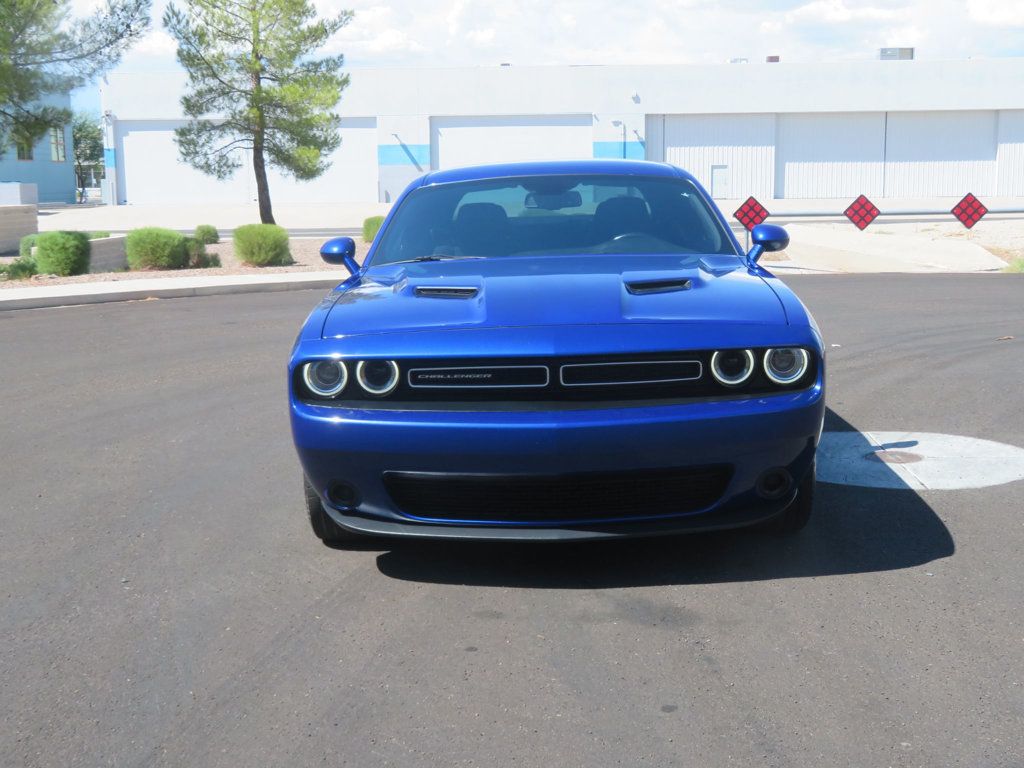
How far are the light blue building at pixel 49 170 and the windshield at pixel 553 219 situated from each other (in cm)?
6217

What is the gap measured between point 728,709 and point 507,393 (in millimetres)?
1303

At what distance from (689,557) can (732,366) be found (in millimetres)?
875

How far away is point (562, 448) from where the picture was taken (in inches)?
158

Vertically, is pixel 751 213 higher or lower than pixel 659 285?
lower

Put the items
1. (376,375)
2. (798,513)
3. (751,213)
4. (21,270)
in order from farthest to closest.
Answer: (751,213) → (21,270) → (798,513) → (376,375)

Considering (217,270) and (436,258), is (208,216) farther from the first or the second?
(436,258)

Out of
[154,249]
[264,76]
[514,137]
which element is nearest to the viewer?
[154,249]

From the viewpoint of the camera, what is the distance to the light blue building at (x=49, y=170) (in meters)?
64.3

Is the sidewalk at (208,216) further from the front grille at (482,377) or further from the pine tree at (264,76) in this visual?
the front grille at (482,377)

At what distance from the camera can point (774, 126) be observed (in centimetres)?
5362

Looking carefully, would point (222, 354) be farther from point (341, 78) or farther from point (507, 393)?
point (341, 78)

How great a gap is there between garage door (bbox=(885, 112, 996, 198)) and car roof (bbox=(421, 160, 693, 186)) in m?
50.6

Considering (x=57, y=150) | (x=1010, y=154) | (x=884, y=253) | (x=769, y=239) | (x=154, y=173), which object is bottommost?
(x=884, y=253)

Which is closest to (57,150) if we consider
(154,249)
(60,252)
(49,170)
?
(49,170)
